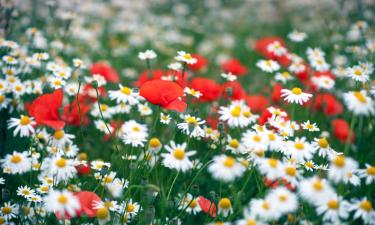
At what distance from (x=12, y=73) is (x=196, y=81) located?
1.14m

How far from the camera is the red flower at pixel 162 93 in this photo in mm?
1834

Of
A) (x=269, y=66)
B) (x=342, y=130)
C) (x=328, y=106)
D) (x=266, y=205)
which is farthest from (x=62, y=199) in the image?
(x=328, y=106)

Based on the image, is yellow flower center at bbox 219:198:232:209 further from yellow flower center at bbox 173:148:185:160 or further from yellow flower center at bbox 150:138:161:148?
yellow flower center at bbox 150:138:161:148

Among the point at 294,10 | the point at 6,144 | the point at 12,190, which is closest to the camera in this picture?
the point at 12,190

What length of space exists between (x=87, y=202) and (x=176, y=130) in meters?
0.65

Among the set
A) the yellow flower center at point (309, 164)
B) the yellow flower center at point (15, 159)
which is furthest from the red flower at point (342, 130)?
the yellow flower center at point (15, 159)

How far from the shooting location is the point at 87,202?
1.60m

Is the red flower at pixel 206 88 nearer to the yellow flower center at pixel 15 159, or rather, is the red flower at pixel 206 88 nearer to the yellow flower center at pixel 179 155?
the yellow flower center at pixel 179 155

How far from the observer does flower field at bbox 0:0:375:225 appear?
162 centimetres

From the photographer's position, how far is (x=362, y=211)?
1.60 meters

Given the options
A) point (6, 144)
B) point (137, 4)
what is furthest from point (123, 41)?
point (6, 144)

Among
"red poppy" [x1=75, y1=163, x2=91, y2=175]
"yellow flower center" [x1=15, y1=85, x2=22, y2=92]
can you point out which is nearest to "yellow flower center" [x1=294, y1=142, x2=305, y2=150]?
"red poppy" [x1=75, y1=163, x2=91, y2=175]

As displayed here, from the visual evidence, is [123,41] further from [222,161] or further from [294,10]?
[222,161]

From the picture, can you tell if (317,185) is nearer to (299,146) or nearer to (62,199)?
(299,146)
